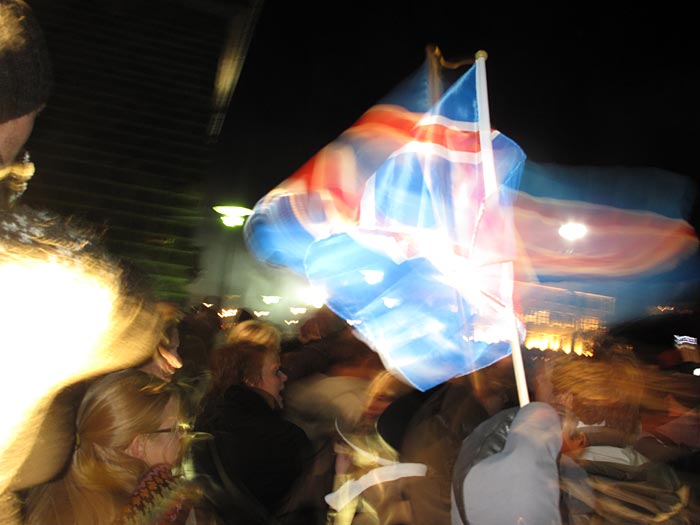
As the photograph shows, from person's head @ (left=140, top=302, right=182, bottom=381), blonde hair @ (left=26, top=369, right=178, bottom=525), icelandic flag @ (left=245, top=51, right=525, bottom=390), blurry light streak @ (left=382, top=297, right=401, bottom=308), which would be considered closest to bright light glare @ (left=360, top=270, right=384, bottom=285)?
icelandic flag @ (left=245, top=51, right=525, bottom=390)

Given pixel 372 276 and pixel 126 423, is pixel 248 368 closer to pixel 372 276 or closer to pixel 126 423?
pixel 126 423

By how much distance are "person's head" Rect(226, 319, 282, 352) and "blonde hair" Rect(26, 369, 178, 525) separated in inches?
42.0

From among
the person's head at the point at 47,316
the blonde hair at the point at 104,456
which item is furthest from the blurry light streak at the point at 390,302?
the person's head at the point at 47,316

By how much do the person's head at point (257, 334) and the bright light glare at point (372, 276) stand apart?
1.07m

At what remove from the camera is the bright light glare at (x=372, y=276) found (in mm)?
4023

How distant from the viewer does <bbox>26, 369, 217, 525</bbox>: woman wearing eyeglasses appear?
1.76m

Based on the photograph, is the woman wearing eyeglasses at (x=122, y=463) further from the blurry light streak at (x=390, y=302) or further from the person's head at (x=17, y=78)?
the blurry light streak at (x=390, y=302)

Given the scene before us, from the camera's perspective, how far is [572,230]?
3.04m

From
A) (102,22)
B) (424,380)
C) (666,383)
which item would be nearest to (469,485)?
(424,380)

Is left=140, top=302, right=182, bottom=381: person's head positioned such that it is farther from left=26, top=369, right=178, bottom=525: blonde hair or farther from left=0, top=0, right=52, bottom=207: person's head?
left=0, top=0, right=52, bottom=207: person's head

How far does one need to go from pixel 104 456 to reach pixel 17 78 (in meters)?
1.51

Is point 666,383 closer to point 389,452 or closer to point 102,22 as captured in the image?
point 389,452

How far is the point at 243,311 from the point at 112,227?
64.2 inches

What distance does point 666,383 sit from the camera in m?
3.33
